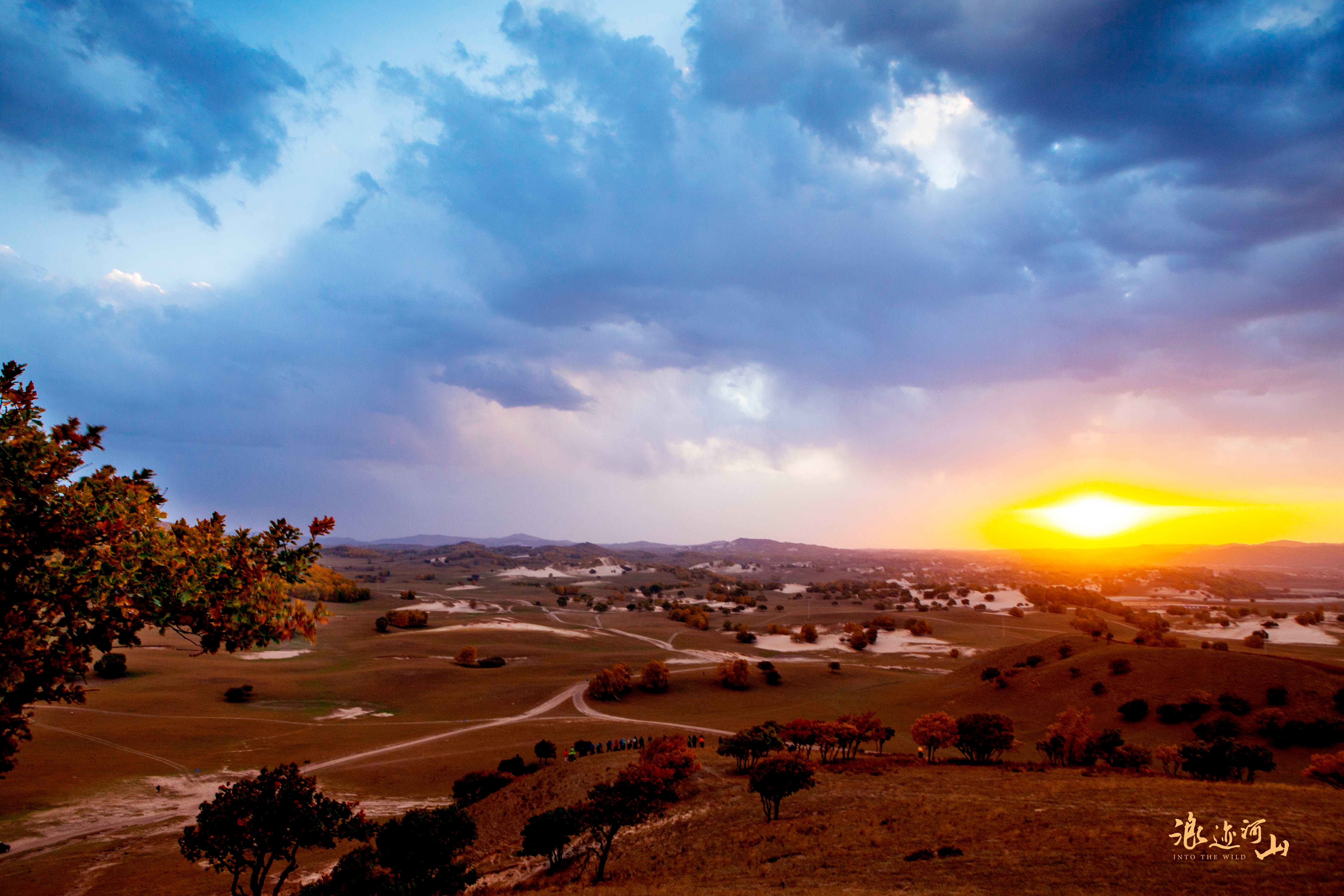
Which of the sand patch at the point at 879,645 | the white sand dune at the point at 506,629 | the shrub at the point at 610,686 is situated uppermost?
the shrub at the point at 610,686

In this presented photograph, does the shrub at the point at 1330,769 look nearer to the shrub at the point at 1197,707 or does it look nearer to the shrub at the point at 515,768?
the shrub at the point at 1197,707

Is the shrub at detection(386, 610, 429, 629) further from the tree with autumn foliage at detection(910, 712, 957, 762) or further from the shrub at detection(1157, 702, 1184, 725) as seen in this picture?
the shrub at detection(1157, 702, 1184, 725)

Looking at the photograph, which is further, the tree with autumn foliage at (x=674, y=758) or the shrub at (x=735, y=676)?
the shrub at (x=735, y=676)

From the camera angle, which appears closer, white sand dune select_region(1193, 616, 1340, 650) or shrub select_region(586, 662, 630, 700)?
shrub select_region(586, 662, 630, 700)

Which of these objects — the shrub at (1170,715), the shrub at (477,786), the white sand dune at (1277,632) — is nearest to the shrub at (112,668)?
the shrub at (477,786)

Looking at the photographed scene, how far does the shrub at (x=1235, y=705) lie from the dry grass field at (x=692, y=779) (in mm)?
1345

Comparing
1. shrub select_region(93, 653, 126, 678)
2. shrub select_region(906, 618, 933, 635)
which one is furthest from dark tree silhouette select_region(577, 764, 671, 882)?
shrub select_region(906, 618, 933, 635)

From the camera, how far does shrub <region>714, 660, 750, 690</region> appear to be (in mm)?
77562

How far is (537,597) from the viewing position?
183750mm

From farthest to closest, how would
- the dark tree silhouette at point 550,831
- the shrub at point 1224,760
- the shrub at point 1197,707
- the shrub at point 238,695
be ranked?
1. the shrub at point 238,695
2. the shrub at point 1197,707
3. the shrub at point 1224,760
4. the dark tree silhouette at point 550,831

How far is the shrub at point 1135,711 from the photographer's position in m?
51.8

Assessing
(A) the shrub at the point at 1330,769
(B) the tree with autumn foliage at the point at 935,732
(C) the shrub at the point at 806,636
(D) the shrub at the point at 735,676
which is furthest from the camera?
(C) the shrub at the point at 806,636

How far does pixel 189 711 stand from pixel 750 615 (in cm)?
11793

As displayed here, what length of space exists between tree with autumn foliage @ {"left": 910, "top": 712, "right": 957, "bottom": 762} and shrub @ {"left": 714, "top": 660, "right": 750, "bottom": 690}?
3643 cm
